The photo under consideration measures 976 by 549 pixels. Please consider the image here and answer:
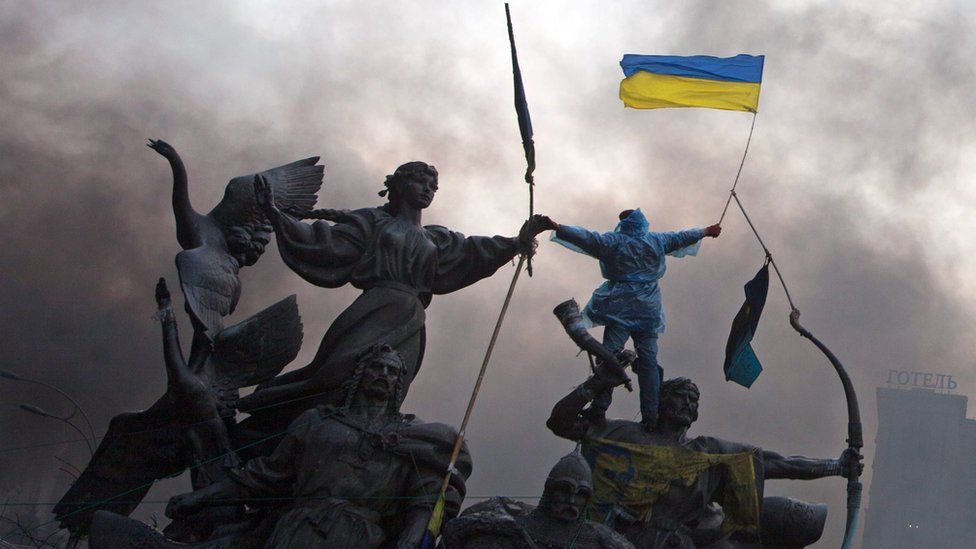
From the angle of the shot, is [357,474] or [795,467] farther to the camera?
[795,467]

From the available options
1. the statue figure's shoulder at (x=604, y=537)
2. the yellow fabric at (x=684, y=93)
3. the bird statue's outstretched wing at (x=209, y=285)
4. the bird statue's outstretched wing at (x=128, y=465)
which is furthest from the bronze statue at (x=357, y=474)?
the yellow fabric at (x=684, y=93)

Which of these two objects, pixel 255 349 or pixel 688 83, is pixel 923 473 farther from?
pixel 255 349

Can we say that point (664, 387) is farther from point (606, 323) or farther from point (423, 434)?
point (423, 434)

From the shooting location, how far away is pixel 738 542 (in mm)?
15461

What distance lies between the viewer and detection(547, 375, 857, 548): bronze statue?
15.1m

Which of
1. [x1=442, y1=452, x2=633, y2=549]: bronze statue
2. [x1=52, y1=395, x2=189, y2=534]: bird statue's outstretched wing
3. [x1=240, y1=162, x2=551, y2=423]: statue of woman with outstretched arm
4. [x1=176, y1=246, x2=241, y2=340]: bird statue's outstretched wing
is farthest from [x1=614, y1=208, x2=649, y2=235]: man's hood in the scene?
[x1=52, y1=395, x2=189, y2=534]: bird statue's outstretched wing

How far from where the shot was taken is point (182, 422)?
15867 mm

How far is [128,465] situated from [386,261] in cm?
350

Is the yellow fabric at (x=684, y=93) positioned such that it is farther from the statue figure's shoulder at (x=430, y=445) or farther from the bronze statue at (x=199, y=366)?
the statue figure's shoulder at (x=430, y=445)

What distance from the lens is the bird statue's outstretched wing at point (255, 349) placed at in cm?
1641

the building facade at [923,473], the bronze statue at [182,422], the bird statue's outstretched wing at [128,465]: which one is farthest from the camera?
the building facade at [923,473]

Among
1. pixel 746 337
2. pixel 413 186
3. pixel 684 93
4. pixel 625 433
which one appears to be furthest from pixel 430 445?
pixel 684 93

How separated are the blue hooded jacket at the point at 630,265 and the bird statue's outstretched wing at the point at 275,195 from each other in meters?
3.40

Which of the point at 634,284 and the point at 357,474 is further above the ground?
the point at 634,284
